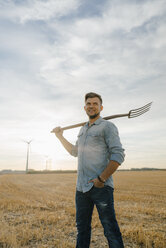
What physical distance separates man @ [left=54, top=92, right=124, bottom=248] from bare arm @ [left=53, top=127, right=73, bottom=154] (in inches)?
20.0

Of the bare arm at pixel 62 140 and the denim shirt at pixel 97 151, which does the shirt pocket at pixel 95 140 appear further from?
the bare arm at pixel 62 140

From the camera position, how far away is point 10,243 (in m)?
4.39

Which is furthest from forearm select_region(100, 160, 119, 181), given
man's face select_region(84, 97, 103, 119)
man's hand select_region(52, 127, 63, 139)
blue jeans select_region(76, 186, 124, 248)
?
man's hand select_region(52, 127, 63, 139)

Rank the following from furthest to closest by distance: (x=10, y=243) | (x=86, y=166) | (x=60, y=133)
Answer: (x=10, y=243) → (x=60, y=133) → (x=86, y=166)

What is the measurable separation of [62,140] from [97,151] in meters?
1.12

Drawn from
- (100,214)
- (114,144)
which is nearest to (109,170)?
(114,144)

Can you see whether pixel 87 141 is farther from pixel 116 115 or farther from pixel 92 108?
pixel 116 115

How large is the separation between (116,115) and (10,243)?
11.2 feet

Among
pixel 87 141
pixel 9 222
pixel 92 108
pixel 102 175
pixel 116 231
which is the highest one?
pixel 92 108

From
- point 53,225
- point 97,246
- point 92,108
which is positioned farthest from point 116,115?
point 53,225

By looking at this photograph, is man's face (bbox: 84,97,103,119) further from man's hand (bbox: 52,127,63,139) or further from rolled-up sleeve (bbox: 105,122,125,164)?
man's hand (bbox: 52,127,63,139)

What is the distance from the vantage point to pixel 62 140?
3.87 m

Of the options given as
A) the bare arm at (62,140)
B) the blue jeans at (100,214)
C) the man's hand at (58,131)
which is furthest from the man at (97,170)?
the man's hand at (58,131)

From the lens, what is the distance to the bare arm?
12.1 feet
